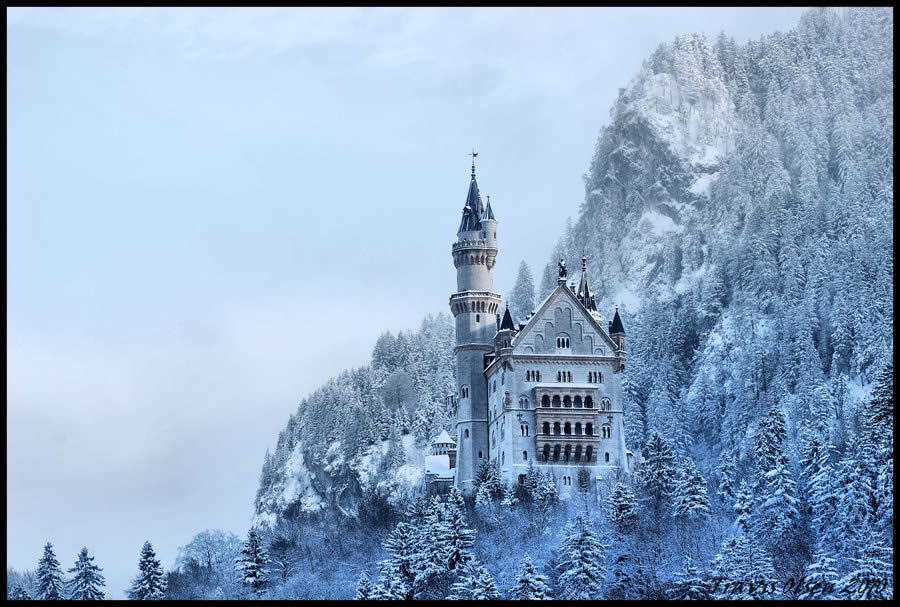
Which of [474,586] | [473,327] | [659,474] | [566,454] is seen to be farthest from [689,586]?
[473,327]

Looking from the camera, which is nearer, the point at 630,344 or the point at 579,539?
the point at 579,539

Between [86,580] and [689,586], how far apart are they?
134ft

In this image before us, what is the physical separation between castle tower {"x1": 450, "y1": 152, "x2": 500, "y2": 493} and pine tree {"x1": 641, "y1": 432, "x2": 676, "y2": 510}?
51.8ft

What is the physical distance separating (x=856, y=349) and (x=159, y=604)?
77.3 metres

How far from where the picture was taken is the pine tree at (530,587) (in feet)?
303

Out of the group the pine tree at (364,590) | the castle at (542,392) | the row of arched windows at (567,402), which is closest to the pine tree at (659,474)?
the castle at (542,392)

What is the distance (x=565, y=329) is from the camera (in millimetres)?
125438

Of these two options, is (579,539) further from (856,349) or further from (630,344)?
(630,344)

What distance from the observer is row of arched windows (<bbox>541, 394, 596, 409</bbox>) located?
123 m

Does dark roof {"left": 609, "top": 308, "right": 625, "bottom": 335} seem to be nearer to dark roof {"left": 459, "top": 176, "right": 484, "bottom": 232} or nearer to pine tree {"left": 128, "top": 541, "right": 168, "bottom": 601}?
dark roof {"left": 459, "top": 176, "right": 484, "bottom": 232}

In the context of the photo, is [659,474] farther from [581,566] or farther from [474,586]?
[474,586]

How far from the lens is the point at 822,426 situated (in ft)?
446

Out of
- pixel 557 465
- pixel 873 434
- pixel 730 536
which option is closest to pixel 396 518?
pixel 557 465

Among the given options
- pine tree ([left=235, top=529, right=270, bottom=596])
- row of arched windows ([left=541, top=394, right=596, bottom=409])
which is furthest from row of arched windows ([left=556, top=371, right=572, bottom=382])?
pine tree ([left=235, top=529, right=270, bottom=596])
